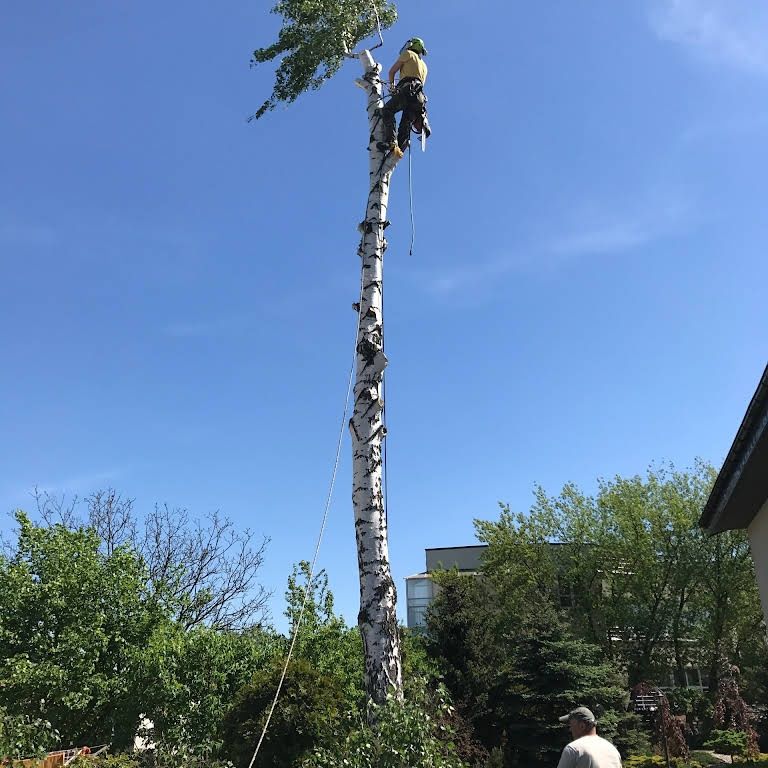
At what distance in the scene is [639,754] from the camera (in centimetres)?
1675

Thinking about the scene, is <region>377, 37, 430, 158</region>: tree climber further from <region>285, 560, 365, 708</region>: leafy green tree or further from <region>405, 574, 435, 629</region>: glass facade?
<region>405, 574, 435, 629</region>: glass facade

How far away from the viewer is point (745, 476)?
680cm

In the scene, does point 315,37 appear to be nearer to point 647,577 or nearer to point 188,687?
point 188,687

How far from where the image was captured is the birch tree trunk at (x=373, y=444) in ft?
17.5

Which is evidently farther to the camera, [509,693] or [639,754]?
[639,754]

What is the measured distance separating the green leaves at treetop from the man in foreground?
7.82 m

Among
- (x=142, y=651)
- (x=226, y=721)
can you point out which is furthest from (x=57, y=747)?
(x=226, y=721)

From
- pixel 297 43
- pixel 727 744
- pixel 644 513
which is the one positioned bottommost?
pixel 727 744

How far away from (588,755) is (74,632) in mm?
8974

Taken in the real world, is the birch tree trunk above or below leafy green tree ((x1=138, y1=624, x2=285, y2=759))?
above

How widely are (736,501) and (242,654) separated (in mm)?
8689

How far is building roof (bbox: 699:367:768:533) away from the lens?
600cm

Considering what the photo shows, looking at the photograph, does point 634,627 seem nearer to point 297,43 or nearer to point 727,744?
Answer: point 727,744

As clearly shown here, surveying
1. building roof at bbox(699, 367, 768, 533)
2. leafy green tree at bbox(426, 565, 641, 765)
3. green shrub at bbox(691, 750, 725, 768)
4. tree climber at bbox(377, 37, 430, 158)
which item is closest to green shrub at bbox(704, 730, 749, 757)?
green shrub at bbox(691, 750, 725, 768)
